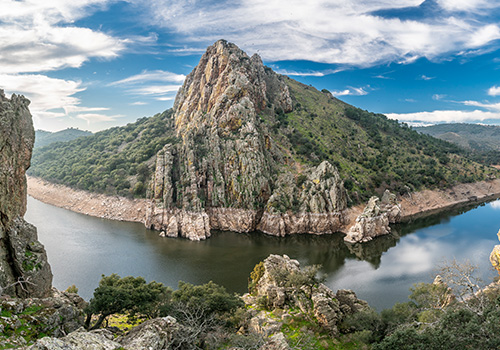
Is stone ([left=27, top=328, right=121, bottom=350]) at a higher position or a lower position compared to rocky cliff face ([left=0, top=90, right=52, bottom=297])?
lower

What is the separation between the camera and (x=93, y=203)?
260 ft

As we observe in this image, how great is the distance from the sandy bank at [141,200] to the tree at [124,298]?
4568 cm

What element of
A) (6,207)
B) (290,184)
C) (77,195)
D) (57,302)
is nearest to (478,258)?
(290,184)

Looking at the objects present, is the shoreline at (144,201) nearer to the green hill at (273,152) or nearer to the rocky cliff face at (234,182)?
the green hill at (273,152)

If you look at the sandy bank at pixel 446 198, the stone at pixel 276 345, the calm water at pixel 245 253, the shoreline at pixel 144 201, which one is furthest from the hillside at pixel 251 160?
the stone at pixel 276 345

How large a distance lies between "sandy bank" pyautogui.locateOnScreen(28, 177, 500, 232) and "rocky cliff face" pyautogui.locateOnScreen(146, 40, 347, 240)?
7.79 metres

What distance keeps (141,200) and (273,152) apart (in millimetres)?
36576

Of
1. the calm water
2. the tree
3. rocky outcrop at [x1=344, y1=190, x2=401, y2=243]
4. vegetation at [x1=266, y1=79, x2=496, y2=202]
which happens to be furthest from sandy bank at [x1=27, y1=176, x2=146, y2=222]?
rocky outcrop at [x1=344, y1=190, x2=401, y2=243]

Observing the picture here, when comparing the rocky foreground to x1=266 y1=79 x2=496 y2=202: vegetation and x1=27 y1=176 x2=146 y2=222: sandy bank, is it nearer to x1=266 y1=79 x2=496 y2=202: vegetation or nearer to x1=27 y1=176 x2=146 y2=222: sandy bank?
x1=27 y1=176 x2=146 y2=222: sandy bank

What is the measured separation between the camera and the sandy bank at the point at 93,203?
7269 cm

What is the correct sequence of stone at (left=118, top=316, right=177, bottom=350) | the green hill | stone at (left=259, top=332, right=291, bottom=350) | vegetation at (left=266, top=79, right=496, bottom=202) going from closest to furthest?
stone at (left=118, top=316, right=177, bottom=350)
stone at (left=259, top=332, right=291, bottom=350)
the green hill
vegetation at (left=266, top=79, right=496, bottom=202)

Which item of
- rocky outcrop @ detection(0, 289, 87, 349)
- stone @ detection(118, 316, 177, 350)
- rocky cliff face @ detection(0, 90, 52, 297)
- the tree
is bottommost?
the tree

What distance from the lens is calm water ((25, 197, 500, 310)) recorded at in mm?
41750

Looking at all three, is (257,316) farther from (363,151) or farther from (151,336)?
(363,151)
